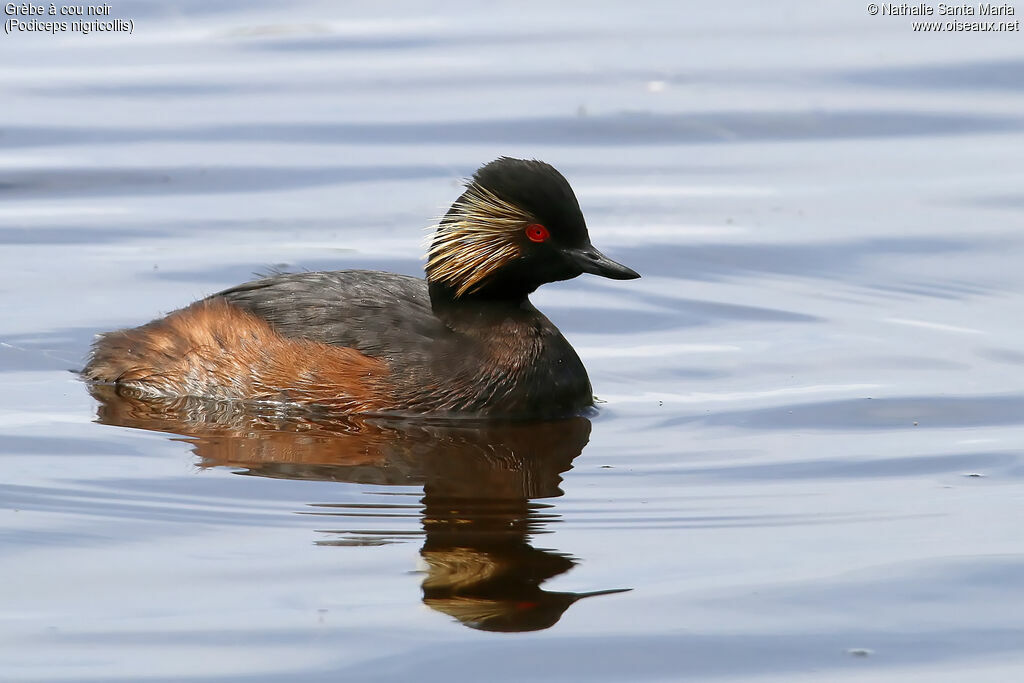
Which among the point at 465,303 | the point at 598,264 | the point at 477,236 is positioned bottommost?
the point at 465,303

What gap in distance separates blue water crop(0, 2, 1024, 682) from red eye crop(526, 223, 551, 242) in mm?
987

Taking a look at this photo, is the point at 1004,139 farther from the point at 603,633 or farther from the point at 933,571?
the point at 603,633

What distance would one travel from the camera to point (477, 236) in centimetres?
884

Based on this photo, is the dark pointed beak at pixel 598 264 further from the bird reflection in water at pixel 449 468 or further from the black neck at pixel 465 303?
the bird reflection in water at pixel 449 468

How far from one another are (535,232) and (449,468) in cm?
157

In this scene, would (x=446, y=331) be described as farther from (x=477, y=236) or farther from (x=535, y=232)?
(x=535, y=232)

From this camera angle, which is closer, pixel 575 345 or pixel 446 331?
pixel 446 331

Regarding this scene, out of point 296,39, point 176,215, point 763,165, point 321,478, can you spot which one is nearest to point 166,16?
point 296,39

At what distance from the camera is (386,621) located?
233 inches

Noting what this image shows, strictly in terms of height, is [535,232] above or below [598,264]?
above

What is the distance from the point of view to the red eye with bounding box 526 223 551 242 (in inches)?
347

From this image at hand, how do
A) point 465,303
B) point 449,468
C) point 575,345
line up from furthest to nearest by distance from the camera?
point 575,345 < point 465,303 < point 449,468

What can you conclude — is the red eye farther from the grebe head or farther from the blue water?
the blue water

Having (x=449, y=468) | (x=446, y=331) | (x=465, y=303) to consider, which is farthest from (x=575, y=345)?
(x=449, y=468)
